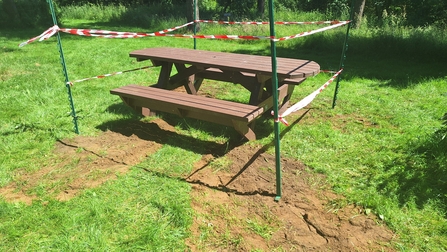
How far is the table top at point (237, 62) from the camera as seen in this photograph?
3.57 m

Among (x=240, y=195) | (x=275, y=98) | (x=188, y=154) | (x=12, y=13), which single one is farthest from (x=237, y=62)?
(x=12, y=13)

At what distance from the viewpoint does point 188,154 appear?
3.67 metres

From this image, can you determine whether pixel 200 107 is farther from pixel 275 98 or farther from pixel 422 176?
pixel 422 176

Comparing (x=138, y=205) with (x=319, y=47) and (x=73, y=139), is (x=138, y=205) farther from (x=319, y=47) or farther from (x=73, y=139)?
(x=319, y=47)

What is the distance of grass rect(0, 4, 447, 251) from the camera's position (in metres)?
2.52

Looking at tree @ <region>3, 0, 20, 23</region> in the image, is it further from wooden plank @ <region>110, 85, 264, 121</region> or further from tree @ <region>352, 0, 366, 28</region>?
tree @ <region>352, 0, 366, 28</region>

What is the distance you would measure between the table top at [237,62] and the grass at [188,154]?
0.84 metres

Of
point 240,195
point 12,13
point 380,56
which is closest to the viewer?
point 240,195

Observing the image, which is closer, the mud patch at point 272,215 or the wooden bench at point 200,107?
the mud patch at point 272,215

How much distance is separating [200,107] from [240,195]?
3.42 ft

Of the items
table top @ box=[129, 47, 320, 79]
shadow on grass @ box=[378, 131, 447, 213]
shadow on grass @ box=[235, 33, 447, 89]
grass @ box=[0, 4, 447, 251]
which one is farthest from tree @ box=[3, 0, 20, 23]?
shadow on grass @ box=[378, 131, 447, 213]

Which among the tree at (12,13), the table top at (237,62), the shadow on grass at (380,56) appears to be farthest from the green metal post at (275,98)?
the tree at (12,13)

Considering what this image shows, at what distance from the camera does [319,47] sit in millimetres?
9422

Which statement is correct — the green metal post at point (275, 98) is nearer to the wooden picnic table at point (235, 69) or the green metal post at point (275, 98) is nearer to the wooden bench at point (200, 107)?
the wooden bench at point (200, 107)
